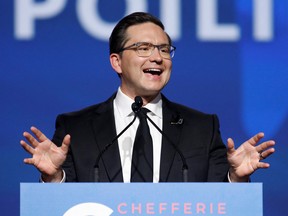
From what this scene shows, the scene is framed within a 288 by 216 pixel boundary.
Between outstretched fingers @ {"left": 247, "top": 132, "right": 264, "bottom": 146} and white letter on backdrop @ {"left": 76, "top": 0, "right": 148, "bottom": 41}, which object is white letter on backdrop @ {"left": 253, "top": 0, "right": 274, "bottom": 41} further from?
outstretched fingers @ {"left": 247, "top": 132, "right": 264, "bottom": 146}

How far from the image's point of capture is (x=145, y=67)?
244cm

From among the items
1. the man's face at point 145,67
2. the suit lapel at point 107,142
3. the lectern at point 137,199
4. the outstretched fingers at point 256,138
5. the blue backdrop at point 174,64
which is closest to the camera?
the lectern at point 137,199

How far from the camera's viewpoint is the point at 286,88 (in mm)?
3186

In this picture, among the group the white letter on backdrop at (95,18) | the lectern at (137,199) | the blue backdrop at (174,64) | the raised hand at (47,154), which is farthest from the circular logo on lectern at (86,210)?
the white letter on backdrop at (95,18)

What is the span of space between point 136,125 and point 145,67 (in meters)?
0.20

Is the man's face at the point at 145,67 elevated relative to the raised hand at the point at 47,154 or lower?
elevated

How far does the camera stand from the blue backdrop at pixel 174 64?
312 centimetres

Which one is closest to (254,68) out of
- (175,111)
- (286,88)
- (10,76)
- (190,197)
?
(286,88)

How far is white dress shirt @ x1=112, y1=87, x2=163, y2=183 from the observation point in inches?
A: 92.5

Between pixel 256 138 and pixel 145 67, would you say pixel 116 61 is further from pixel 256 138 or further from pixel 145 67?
pixel 256 138

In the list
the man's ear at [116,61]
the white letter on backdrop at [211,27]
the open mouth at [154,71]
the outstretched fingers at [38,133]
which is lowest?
the outstretched fingers at [38,133]

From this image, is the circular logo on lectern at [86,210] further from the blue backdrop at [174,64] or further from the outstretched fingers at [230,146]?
the blue backdrop at [174,64]

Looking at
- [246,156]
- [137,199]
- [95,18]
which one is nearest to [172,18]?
[95,18]

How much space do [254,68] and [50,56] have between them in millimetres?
909
